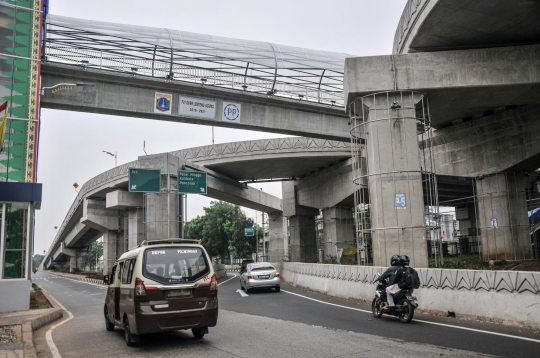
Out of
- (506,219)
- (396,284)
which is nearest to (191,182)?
(506,219)

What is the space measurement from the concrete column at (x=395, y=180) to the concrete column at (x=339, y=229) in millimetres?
23122

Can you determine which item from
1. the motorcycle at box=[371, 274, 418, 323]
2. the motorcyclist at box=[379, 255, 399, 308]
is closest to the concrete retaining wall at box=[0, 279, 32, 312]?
the motorcycle at box=[371, 274, 418, 323]

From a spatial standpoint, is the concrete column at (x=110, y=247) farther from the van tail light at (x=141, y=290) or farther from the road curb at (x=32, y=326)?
the van tail light at (x=141, y=290)

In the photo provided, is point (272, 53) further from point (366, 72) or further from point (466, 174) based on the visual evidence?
point (466, 174)

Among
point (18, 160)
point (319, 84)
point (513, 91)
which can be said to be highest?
point (319, 84)

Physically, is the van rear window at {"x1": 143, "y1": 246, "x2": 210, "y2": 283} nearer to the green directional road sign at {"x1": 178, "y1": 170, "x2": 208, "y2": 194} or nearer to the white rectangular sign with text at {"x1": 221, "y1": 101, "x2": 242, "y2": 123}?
the white rectangular sign with text at {"x1": 221, "y1": 101, "x2": 242, "y2": 123}

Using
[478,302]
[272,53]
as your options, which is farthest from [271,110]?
[478,302]

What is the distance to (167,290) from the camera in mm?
8531

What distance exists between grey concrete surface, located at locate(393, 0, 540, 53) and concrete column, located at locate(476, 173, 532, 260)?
954 centimetres

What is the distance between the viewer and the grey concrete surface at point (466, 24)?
1531cm

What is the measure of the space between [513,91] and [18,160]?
61.8 feet

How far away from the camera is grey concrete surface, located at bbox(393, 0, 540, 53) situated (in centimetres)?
1531

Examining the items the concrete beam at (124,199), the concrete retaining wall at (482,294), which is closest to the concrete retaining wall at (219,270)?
the concrete beam at (124,199)

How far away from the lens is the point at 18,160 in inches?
648
